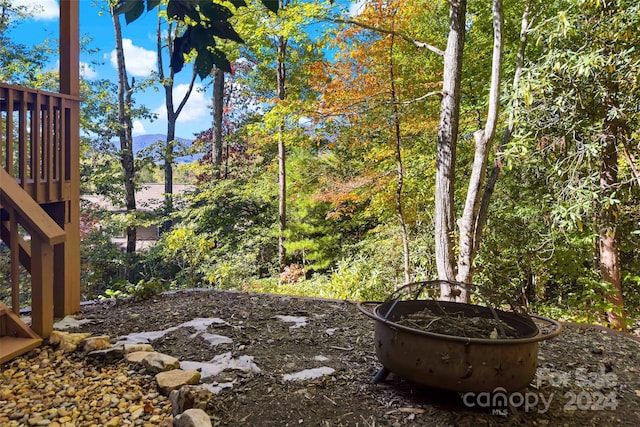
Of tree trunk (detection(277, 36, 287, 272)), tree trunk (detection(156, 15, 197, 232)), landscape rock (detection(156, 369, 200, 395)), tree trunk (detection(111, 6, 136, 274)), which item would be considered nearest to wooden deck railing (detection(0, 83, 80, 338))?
landscape rock (detection(156, 369, 200, 395))

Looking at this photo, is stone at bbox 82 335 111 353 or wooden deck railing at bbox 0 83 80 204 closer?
stone at bbox 82 335 111 353

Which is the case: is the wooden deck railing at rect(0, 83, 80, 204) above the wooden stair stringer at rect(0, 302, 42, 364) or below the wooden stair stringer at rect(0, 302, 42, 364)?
above

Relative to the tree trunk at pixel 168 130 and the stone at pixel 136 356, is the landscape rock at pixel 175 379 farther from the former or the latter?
the tree trunk at pixel 168 130

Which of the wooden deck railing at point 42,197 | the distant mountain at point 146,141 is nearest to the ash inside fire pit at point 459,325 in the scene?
the wooden deck railing at point 42,197

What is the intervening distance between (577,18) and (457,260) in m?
2.34

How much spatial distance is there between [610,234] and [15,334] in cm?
470

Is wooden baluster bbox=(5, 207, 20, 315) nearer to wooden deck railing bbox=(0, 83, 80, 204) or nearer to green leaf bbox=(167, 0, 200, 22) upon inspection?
wooden deck railing bbox=(0, 83, 80, 204)

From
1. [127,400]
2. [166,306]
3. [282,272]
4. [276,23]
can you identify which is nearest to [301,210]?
[282,272]

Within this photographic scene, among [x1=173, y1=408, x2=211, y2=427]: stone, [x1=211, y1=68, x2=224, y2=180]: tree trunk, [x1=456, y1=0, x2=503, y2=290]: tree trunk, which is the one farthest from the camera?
[x1=211, y1=68, x2=224, y2=180]: tree trunk

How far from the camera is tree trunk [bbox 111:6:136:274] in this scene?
8.24 meters

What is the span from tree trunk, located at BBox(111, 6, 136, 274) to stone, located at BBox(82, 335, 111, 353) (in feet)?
20.5

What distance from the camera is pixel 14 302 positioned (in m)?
2.51

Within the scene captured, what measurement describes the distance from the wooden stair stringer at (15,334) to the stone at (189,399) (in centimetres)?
125

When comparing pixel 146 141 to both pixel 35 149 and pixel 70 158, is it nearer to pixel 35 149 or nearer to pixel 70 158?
pixel 70 158
